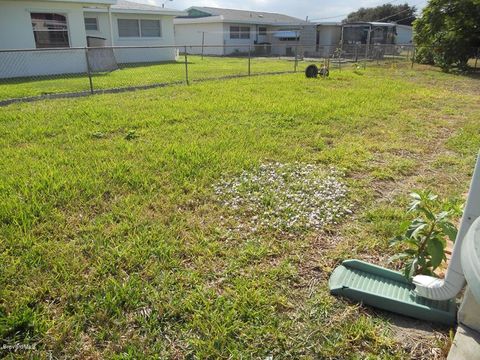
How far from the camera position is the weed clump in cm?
318

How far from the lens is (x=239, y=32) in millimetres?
32219

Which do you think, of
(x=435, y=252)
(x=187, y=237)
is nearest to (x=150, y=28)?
(x=187, y=237)

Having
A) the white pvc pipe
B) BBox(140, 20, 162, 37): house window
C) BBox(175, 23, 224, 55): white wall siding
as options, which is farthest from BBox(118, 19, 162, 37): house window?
the white pvc pipe

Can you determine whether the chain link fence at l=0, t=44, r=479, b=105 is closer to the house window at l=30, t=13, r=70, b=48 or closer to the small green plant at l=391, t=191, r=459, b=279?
the house window at l=30, t=13, r=70, b=48

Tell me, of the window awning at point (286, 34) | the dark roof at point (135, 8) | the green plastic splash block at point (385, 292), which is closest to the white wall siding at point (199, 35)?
the window awning at point (286, 34)

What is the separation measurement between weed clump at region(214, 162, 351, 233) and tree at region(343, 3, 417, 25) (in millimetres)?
68414

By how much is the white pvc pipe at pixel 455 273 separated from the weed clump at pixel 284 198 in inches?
42.7

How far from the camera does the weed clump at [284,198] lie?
10.4 feet

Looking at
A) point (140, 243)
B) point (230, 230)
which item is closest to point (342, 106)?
point (230, 230)

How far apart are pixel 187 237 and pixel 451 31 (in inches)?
792

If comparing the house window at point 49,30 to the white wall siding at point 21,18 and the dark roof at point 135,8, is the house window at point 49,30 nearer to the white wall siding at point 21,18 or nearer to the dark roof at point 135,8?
the white wall siding at point 21,18

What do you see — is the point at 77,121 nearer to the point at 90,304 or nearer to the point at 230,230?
the point at 230,230

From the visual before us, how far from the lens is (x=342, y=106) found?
26.3ft

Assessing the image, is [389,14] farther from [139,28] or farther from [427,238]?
[427,238]
